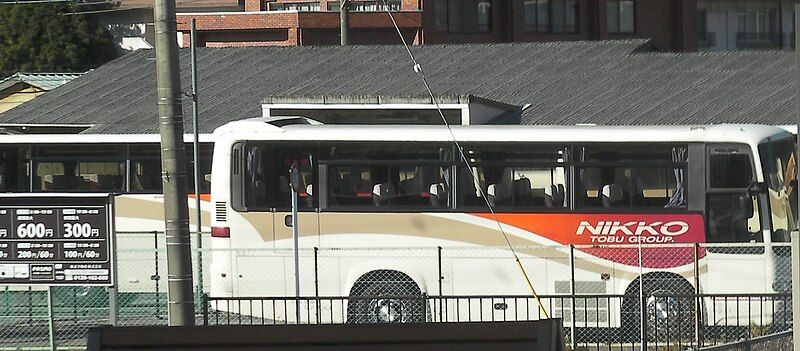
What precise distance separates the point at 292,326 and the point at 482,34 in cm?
6485

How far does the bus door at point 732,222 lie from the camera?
19.1 m

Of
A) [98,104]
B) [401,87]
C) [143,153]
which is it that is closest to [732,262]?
[143,153]

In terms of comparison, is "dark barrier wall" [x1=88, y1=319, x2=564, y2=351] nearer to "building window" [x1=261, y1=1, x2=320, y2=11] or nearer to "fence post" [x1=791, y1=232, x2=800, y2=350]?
"fence post" [x1=791, y1=232, x2=800, y2=350]

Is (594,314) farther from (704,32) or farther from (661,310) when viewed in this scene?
(704,32)

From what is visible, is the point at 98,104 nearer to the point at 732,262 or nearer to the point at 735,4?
the point at 732,262

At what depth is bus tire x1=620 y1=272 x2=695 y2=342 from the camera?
1742cm

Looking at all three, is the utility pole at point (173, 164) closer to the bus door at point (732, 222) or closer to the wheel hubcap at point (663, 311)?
the wheel hubcap at point (663, 311)

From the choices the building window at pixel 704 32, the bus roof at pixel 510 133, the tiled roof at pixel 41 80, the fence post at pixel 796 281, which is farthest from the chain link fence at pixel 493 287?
the building window at pixel 704 32

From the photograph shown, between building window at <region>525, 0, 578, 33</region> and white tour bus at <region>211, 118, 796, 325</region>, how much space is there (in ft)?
178

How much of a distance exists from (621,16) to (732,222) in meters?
60.5

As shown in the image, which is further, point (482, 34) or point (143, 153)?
point (482, 34)

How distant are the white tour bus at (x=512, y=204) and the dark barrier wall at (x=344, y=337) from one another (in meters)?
10.8

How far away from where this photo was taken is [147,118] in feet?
109

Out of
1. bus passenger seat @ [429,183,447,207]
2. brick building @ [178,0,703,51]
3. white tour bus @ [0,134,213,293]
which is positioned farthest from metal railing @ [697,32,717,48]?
bus passenger seat @ [429,183,447,207]
